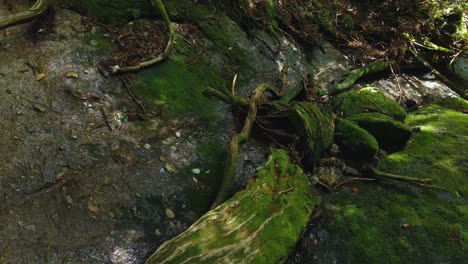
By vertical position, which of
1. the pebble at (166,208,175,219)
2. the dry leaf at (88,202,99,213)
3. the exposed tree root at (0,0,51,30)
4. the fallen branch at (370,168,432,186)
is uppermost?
the exposed tree root at (0,0,51,30)

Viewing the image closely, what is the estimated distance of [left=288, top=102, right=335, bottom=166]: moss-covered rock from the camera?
485 cm

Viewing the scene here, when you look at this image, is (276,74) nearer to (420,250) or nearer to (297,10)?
(297,10)

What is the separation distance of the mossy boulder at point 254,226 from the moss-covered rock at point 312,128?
711 mm

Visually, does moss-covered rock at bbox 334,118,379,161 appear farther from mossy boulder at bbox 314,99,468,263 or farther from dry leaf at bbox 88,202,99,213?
dry leaf at bbox 88,202,99,213

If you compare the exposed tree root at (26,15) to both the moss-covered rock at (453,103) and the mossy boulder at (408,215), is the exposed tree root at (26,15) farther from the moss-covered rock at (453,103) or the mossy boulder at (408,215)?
the moss-covered rock at (453,103)

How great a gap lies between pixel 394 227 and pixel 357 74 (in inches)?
166

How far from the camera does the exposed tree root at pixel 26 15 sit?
424cm

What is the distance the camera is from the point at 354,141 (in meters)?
5.17

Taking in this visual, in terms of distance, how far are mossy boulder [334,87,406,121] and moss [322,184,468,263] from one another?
75.6 inches

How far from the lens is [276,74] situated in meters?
6.59

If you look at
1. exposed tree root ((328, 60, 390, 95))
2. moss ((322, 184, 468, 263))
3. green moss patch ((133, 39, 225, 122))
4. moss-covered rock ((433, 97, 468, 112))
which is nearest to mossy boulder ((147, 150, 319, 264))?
moss ((322, 184, 468, 263))

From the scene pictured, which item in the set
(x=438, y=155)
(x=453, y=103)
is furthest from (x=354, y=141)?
(x=453, y=103)

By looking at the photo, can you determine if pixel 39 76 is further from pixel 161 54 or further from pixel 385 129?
pixel 385 129

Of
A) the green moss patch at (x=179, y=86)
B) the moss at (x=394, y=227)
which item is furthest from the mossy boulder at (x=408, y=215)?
the green moss patch at (x=179, y=86)
